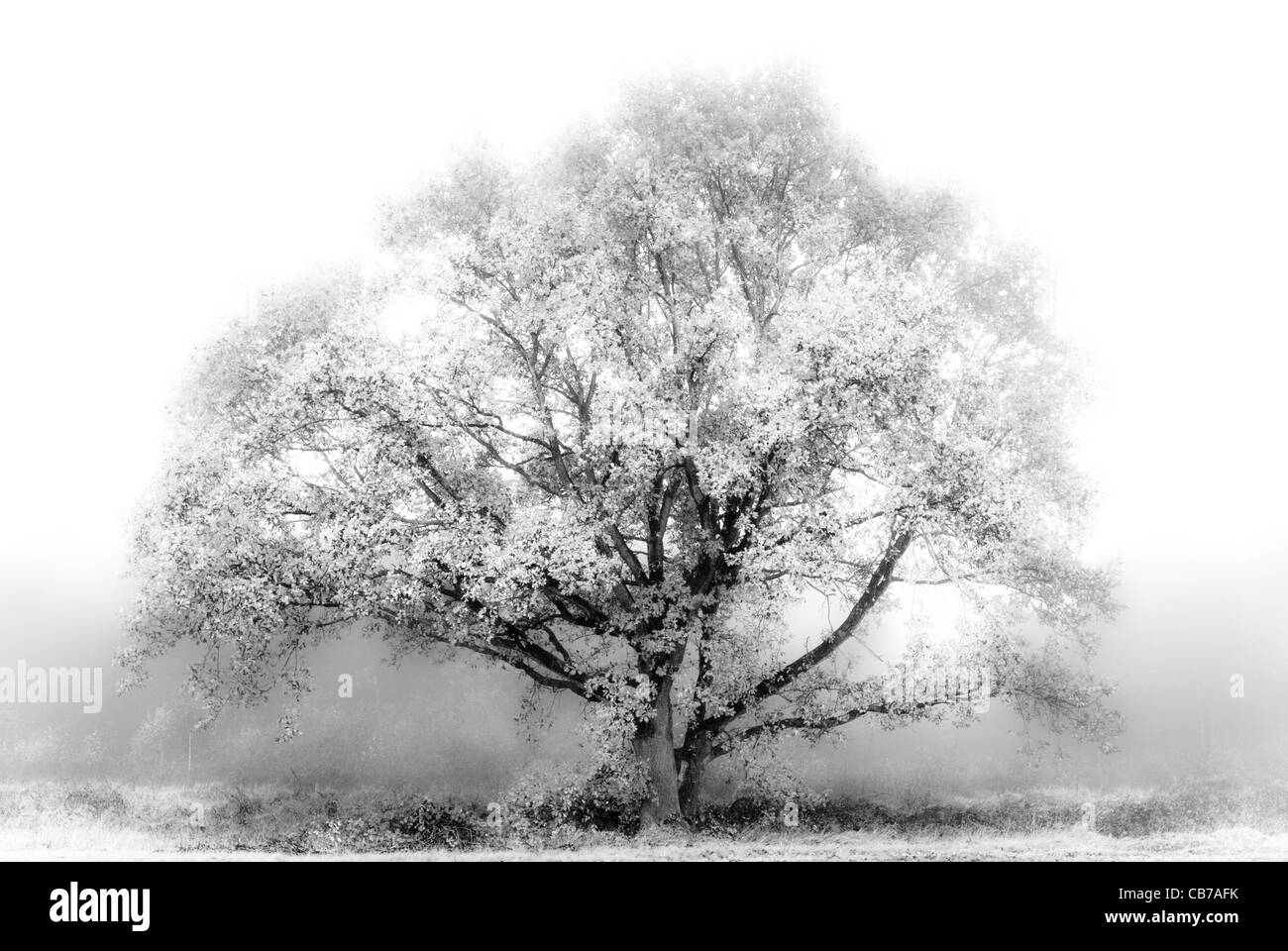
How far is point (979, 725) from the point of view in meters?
24.4

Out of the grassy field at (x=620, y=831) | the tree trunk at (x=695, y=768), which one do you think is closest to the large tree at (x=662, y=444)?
the tree trunk at (x=695, y=768)

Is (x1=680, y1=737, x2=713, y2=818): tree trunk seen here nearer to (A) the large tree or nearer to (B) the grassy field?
(A) the large tree

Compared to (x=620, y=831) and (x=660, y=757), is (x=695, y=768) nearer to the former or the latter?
(x=660, y=757)

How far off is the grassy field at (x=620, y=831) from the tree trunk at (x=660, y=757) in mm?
662

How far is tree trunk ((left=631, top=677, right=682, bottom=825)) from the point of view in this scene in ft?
60.8

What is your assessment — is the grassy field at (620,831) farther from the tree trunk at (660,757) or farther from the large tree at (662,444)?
the large tree at (662,444)

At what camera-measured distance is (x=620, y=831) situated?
18.1 m

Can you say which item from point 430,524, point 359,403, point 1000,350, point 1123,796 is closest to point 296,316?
point 359,403

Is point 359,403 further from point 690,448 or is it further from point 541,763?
point 541,763

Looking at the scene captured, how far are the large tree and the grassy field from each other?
2055 millimetres

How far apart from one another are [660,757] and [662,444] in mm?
6625

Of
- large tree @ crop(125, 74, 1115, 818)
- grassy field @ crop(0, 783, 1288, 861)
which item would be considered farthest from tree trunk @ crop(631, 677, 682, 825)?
grassy field @ crop(0, 783, 1288, 861)

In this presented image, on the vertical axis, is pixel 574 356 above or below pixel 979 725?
above
